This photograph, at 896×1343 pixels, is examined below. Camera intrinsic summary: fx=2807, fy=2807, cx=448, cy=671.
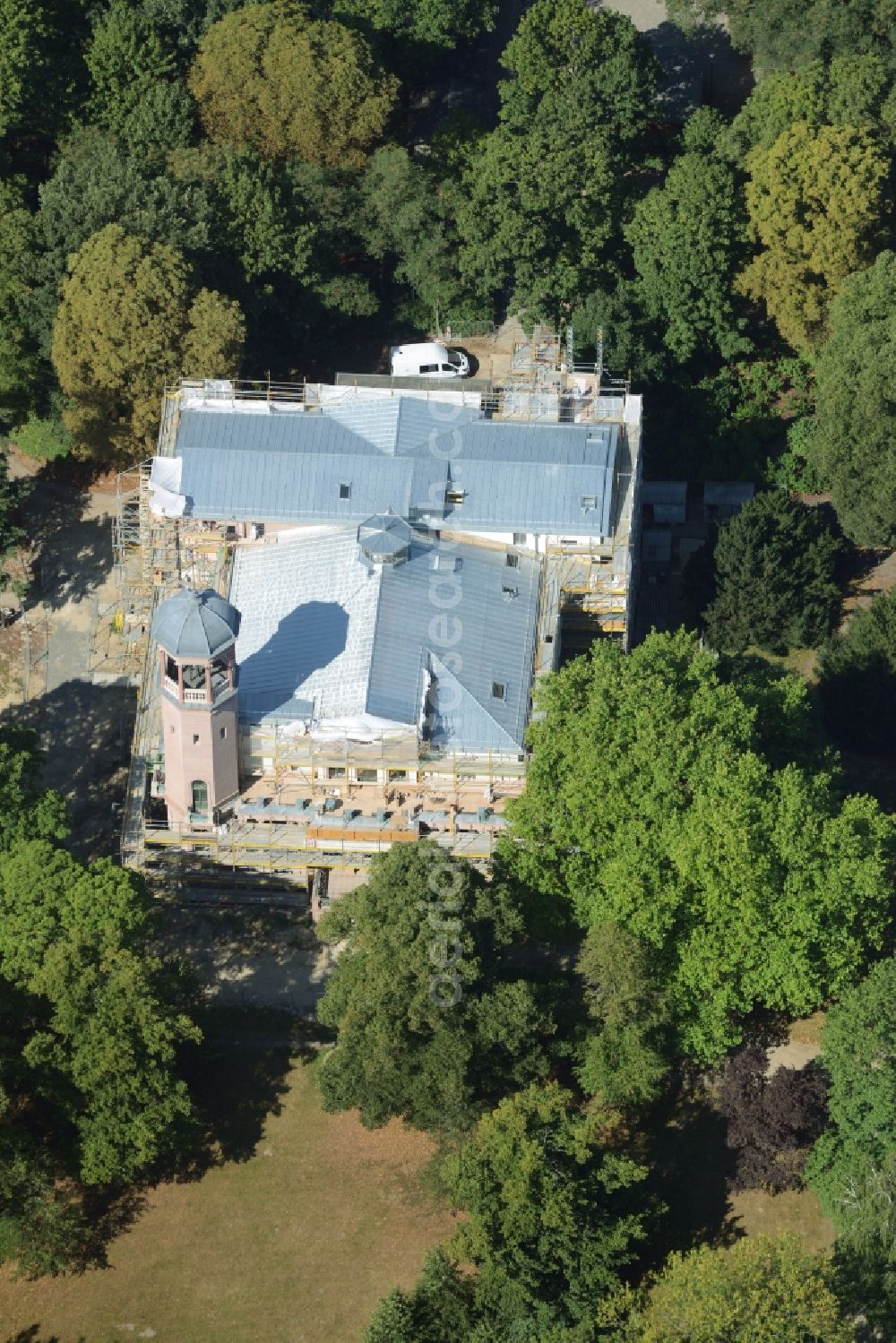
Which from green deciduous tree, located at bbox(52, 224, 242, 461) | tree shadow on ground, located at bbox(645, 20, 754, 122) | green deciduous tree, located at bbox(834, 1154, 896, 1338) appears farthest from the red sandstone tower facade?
tree shadow on ground, located at bbox(645, 20, 754, 122)

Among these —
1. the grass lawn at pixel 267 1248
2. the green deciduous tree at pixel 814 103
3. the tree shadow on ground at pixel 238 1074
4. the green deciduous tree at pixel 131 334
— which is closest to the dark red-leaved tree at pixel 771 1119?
the grass lawn at pixel 267 1248

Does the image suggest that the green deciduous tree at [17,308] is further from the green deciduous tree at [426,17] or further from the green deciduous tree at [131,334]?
the green deciduous tree at [426,17]

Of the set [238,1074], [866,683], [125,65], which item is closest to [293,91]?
[125,65]

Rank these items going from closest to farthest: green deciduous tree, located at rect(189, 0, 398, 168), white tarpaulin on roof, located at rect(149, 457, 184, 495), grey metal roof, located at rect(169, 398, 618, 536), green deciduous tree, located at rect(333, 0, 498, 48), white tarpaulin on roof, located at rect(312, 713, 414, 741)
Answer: white tarpaulin on roof, located at rect(312, 713, 414, 741), grey metal roof, located at rect(169, 398, 618, 536), white tarpaulin on roof, located at rect(149, 457, 184, 495), green deciduous tree, located at rect(189, 0, 398, 168), green deciduous tree, located at rect(333, 0, 498, 48)

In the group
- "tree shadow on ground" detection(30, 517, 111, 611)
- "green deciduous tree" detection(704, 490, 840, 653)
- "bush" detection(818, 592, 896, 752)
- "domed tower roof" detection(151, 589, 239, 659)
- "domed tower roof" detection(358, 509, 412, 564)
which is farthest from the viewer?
"tree shadow on ground" detection(30, 517, 111, 611)

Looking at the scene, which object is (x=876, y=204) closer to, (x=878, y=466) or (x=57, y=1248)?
(x=878, y=466)

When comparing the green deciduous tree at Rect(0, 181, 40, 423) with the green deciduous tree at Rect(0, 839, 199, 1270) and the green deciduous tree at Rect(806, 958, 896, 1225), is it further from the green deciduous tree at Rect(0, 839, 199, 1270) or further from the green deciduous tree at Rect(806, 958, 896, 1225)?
the green deciduous tree at Rect(806, 958, 896, 1225)
